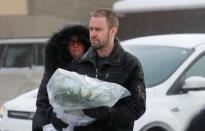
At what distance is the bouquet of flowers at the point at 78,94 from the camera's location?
324 cm

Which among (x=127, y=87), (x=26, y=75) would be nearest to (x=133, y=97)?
(x=127, y=87)

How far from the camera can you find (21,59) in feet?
44.3

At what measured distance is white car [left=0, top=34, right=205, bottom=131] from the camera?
5945 mm

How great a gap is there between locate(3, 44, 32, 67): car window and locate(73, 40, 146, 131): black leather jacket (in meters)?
10.00

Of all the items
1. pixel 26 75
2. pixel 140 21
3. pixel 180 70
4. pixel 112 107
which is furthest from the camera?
pixel 140 21

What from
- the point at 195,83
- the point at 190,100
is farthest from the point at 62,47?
the point at 190,100

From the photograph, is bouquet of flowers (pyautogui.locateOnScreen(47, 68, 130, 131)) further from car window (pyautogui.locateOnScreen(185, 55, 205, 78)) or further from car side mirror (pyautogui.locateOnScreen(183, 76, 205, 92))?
car window (pyautogui.locateOnScreen(185, 55, 205, 78))

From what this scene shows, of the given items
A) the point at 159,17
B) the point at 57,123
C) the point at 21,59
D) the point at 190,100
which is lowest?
the point at 21,59

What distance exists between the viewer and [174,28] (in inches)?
545

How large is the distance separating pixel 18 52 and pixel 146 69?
729 centimetres

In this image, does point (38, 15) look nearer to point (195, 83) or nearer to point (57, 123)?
point (195, 83)

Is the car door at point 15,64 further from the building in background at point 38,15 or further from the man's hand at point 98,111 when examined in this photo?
the man's hand at point 98,111

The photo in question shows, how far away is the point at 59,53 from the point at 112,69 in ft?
2.50

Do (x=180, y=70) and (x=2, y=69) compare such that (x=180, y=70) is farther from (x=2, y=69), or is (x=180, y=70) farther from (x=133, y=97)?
(x=2, y=69)
